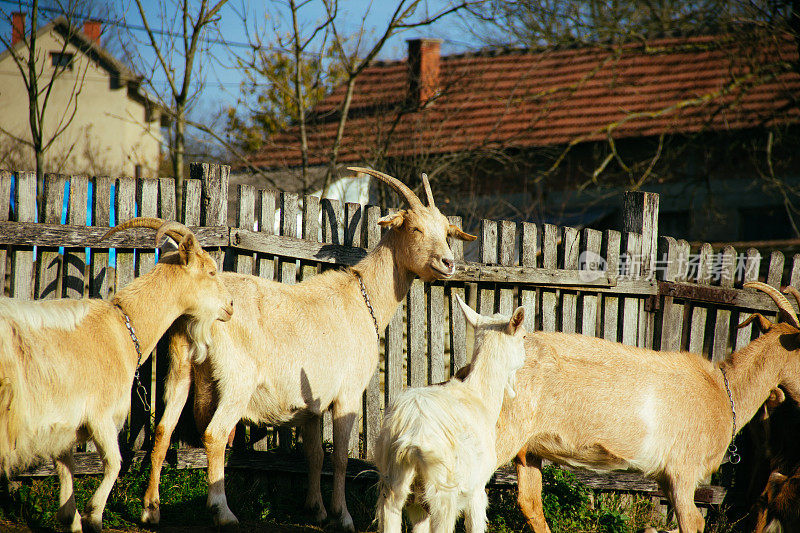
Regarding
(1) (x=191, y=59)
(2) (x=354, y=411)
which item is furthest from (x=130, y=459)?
(1) (x=191, y=59)

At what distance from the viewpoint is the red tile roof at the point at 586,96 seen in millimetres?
14616

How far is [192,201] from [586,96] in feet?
47.2

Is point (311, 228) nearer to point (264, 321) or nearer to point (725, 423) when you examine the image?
point (264, 321)

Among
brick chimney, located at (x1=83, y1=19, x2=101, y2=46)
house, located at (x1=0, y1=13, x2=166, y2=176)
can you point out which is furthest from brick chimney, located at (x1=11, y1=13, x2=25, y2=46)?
house, located at (x1=0, y1=13, x2=166, y2=176)

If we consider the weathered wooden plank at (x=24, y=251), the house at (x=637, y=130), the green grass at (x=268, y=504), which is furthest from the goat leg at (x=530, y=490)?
the house at (x=637, y=130)

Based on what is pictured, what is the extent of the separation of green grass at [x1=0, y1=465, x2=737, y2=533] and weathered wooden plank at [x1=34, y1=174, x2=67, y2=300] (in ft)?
4.40

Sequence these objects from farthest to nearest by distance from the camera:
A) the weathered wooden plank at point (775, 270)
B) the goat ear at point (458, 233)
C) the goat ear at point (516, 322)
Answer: the weathered wooden plank at point (775, 270), the goat ear at point (458, 233), the goat ear at point (516, 322)

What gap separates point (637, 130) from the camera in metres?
16.7

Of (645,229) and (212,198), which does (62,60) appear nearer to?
(212,198)

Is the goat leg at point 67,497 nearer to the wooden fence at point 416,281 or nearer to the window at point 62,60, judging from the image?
the wooden fence at point 416,281

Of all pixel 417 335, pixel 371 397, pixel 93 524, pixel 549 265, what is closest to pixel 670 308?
pixel 549 265

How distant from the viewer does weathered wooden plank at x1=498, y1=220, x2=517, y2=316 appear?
6684 mm

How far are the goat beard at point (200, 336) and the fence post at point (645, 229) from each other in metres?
4.53

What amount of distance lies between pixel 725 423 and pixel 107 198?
16.9 ft
